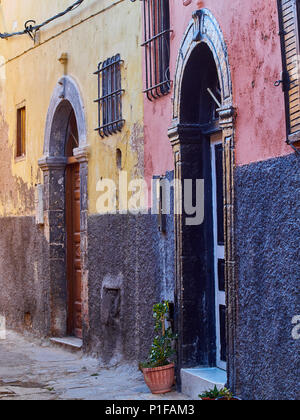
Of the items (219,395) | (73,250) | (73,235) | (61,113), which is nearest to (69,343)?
(73,250)

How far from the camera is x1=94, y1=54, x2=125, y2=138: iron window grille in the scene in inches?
333

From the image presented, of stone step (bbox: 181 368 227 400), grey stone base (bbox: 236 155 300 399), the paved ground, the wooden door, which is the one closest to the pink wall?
grey stone base (bbox: 236 155 300 399)

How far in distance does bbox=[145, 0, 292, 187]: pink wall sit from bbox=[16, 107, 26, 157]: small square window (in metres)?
5.62

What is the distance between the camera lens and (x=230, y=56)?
6121 millimetres

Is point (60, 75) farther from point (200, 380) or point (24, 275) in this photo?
point (200, 380)

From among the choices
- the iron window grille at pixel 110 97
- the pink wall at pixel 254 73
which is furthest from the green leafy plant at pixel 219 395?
the iron window grille at pixel 110 97

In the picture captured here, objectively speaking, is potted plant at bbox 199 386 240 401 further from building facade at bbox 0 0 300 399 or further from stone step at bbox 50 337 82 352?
stone step at bbox 50 337 82 352

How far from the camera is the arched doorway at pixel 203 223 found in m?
6.91

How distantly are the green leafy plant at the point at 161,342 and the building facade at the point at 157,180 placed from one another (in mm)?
99

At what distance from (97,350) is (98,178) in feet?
6.02

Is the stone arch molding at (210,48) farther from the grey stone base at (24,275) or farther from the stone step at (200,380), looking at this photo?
the grey stone base at (24,275)

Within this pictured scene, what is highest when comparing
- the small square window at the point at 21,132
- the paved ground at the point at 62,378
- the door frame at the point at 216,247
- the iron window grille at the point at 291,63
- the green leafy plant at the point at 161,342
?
the small square window at the point at 21,132
